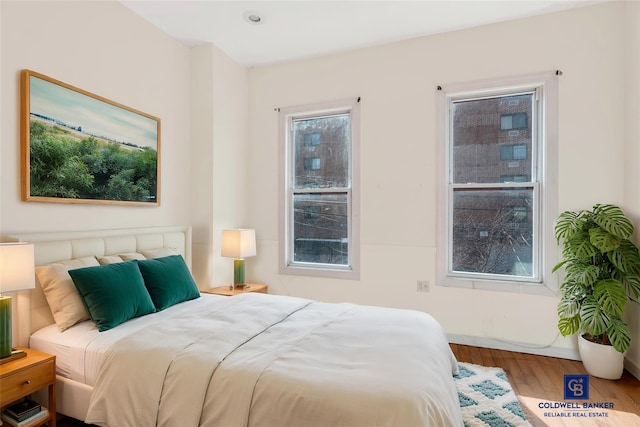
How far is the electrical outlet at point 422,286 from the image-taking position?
334 centimetres

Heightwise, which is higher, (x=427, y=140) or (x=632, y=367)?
(x=427, y=140)

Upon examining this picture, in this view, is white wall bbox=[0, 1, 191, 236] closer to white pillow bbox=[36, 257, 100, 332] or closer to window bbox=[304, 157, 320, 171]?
white pillow bbox=[36, 257, 100, 332]

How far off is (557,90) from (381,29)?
1.66 m

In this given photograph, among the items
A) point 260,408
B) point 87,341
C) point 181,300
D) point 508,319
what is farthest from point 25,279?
point 508,319

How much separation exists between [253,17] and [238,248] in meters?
2.16

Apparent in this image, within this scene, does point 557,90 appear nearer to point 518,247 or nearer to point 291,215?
point 518,247

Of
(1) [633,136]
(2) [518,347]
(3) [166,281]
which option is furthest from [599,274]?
(3) [166,281]

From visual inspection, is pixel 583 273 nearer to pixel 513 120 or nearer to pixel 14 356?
pixel 513 120

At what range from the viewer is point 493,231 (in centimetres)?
322

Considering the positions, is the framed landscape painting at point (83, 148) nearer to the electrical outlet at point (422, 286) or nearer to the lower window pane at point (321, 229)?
the lower window pane at point (321, 229)

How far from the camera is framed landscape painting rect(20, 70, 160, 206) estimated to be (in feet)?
7.14

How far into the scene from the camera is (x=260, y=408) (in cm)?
140

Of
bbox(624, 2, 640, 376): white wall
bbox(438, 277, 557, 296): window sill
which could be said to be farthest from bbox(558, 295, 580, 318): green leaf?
bbox(624, 2, 640, 376): white wall

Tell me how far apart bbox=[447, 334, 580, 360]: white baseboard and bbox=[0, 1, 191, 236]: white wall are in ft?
9.94
